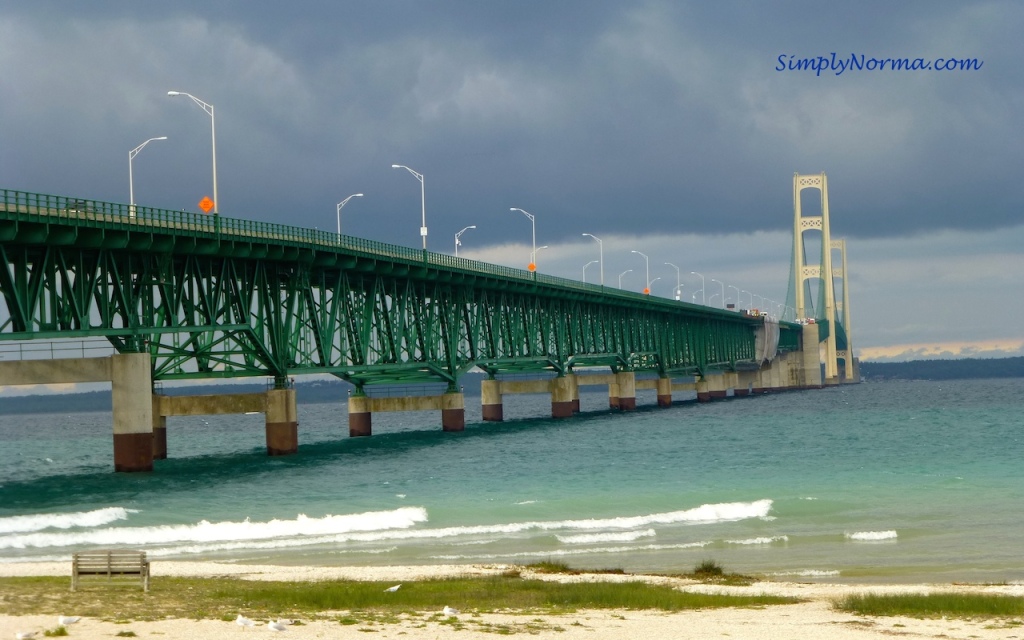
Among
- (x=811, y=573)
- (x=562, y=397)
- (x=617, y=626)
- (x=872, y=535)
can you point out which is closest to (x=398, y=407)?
(x=562, y=397)

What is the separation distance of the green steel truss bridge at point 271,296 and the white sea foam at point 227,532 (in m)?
13.7

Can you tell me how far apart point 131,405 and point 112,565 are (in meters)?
36.1

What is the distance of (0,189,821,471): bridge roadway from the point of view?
193 ft

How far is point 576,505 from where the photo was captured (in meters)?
50.8

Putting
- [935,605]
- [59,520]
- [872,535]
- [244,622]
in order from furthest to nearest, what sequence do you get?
[59,520]
[872,535]
[935,605]
[244,622]

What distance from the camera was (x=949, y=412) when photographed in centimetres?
13662

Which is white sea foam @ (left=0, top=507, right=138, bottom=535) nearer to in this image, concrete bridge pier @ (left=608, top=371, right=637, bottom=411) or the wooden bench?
the wooden bench

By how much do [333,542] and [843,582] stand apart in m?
17.7

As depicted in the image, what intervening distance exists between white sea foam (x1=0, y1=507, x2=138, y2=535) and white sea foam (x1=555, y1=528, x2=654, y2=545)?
17816 mm

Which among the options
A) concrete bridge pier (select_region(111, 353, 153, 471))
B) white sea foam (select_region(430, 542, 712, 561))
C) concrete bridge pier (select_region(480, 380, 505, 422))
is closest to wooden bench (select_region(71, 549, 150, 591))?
A: white sea foam (select_region(430, 542, 712, 561))

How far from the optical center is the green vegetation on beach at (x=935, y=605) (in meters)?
25.1

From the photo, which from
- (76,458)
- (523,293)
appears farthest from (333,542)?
(523,293)

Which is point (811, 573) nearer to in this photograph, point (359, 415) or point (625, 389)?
point (359, 415)

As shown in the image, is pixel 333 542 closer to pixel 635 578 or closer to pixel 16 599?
pixel 635 578
